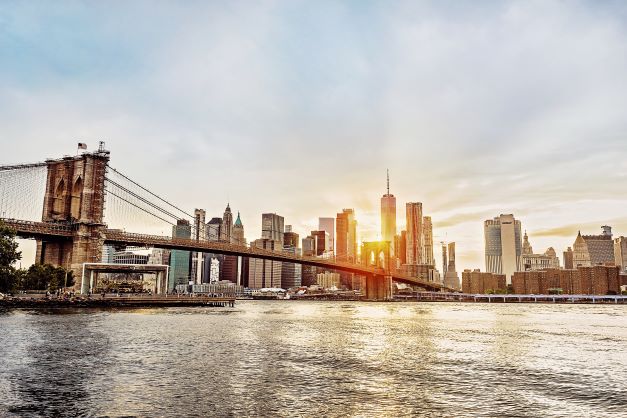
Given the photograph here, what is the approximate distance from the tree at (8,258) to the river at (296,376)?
31.5 meters

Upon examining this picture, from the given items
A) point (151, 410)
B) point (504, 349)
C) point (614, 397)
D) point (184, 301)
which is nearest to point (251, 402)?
point (151, 410)

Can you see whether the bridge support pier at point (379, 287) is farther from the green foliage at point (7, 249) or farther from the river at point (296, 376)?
the river at point (296, 376)

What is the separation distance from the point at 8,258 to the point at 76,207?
987 inches

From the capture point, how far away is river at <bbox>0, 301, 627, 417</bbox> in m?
17.8

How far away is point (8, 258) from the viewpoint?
2689 inches

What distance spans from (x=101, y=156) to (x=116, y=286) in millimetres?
36010

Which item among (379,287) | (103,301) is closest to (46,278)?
(103,301)

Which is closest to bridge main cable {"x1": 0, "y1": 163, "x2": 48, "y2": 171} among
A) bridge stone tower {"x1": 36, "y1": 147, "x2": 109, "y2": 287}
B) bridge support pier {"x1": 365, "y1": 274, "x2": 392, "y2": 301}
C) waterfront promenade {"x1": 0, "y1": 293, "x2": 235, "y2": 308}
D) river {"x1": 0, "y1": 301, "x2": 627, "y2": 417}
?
bridge stone tower {"x1": 36, "y1": 147, "x2": 109, "y2": 287}

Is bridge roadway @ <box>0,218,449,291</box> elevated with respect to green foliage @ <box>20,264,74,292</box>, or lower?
elevated

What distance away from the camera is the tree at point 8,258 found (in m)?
67.8

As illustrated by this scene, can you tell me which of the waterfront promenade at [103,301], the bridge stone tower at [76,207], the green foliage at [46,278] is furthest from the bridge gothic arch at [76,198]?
the waterfront promenade at [103,301]

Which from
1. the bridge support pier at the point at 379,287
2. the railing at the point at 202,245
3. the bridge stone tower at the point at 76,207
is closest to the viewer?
the bridge stone tower at the point at 76,207

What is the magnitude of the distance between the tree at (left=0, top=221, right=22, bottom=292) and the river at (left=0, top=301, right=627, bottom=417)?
3152 centimetres

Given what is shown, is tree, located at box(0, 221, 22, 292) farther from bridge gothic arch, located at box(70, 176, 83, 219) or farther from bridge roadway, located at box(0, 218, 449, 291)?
bridge gothic arch, located at box(70, 176, 83, 219)
